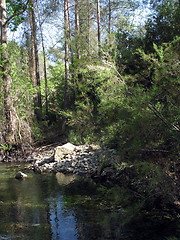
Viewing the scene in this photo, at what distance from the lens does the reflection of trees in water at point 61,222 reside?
197 inches

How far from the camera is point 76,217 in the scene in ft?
19.1

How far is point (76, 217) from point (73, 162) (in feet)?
16.4

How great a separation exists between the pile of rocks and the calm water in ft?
5.67

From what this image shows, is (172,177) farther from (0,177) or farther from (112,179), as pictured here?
(0,177)

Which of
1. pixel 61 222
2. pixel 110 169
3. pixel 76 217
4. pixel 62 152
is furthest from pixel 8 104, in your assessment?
pixel 61 222

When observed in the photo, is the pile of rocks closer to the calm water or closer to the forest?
the forest

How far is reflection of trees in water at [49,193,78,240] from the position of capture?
500 cm

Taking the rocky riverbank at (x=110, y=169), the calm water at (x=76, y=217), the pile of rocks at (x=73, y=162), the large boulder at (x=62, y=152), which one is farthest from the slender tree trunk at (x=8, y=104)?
→ the calm water at (x=76, y=217)

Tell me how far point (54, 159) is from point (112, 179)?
4012 millimetres

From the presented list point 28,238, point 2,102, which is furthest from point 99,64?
point 2,102

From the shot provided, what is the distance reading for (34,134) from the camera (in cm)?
1558

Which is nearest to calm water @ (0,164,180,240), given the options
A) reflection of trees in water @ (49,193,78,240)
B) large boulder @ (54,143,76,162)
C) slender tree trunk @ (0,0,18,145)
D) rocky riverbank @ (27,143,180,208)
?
reflection of trees in water @ (49,193,78,240)

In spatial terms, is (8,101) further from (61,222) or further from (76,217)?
(61,222)

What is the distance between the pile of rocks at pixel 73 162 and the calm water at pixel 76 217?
5.67 ft
